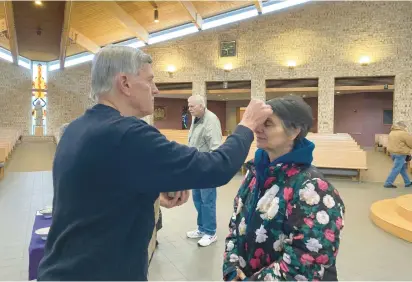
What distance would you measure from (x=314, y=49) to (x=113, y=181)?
13.1m

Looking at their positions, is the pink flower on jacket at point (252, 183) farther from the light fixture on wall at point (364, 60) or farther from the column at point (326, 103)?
the light fixture on wall at point (364, 60)

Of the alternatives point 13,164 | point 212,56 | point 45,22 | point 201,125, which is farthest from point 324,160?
point 45,22

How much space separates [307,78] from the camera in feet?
42.7

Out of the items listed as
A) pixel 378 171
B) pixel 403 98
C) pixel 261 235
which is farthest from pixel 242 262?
pixel 403 98

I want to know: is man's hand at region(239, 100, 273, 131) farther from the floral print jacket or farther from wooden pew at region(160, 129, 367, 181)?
wooden pew at region(160, 129, 367, 181)

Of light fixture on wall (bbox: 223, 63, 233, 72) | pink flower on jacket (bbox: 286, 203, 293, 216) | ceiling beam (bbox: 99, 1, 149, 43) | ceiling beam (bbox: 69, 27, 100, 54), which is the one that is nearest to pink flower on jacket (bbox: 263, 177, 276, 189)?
pink flower on jacket (bbox: 286, 203, 293, 216)

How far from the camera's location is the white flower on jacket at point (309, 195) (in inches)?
47.4

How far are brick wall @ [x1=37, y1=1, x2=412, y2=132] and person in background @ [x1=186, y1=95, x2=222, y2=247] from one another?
1002cm

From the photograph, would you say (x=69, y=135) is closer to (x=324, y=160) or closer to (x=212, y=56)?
(x=324, y=160)

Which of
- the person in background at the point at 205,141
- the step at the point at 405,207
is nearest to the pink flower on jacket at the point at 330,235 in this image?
the person in background at the point at 205,141

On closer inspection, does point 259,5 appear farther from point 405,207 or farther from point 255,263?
point 255,263

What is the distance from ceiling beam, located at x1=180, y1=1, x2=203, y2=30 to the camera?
11680 millimetres

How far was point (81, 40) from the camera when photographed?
14.0m

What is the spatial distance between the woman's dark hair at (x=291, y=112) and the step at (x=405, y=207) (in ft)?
12.7
